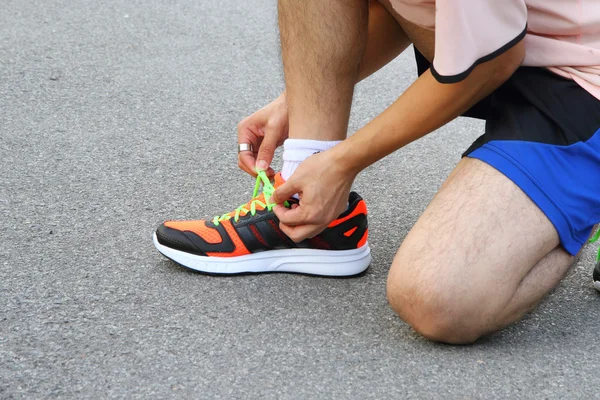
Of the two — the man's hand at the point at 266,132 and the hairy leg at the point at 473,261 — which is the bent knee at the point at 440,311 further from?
the man's hand at the point at 266,132

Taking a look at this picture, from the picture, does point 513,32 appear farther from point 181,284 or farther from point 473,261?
Result: point 181,284

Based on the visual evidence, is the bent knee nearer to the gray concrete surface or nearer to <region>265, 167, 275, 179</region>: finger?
the gray concrete surface

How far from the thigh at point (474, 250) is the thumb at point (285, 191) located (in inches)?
9.6

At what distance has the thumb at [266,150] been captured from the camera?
6.09 feet

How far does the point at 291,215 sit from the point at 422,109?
1.12ft

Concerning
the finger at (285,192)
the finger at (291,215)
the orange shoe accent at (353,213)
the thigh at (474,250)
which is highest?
the finger at (285,192)

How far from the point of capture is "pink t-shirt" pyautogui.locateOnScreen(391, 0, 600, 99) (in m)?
1.40

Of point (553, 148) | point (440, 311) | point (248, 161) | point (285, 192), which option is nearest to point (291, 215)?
point (285, 192)

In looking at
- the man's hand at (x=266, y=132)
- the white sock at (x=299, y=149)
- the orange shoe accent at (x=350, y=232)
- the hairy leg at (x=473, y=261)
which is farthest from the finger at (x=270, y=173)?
the hairy leg at (x=473, y=261)

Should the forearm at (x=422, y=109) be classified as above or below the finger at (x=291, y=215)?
above

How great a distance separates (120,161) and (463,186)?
115 centimetres

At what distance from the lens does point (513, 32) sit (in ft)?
4.76

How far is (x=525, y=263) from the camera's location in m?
1.56

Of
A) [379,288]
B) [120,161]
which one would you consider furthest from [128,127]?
[379,288]
